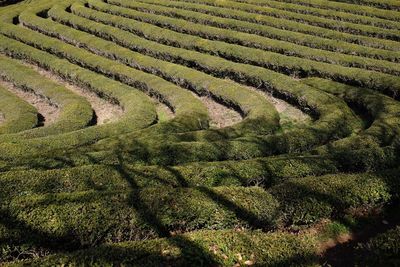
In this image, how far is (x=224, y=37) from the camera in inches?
1292

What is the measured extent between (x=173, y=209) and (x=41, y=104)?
2068 cm

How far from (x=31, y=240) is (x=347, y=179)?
763cm

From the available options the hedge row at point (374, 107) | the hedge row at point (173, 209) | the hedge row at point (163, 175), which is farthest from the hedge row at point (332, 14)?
the hedge row at point (173, 209)

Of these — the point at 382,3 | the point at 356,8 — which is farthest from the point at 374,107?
the point at 382,3

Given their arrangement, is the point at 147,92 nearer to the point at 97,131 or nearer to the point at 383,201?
the point at 97,131

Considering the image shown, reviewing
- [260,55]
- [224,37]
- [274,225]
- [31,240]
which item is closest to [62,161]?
[31,240]

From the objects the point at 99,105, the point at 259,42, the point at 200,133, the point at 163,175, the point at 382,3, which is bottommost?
the point at 99,105

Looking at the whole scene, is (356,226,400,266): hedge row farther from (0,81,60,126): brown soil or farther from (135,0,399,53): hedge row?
(135,0,399,53): hedge row

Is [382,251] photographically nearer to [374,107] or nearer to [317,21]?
[374,107]

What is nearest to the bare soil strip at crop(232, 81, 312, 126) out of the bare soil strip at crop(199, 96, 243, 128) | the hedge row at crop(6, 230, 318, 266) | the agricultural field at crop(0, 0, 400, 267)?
the agricultural field at crop(0, 0, 400, 267)

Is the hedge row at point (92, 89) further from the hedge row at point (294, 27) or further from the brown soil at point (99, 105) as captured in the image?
the hedge row at point (294, 27)

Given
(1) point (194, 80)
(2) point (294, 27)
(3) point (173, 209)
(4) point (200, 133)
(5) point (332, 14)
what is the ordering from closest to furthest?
(3) point (173, 209) < (4) point (200, 133) < (1) point (194, 80) < (2) point (294, 27) < (5) point (332, 14)

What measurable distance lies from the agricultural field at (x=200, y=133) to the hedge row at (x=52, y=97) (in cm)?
13

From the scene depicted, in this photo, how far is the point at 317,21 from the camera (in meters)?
34.6
